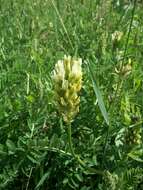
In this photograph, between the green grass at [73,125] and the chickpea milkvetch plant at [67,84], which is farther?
the green grass at [73,125]

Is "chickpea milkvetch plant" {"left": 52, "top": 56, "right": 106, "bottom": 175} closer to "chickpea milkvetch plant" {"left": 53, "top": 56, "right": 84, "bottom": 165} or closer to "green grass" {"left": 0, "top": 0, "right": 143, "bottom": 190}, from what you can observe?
"chickpea milkvetch plant" {"left": 53, "top": 56, "right": 84, "bottom": 165}

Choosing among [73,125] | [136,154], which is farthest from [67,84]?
[73,125]

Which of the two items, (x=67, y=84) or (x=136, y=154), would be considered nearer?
(x=67, y=84)

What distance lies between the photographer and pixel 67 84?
1.35 metres

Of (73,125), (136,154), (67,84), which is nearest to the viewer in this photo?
(67,84)

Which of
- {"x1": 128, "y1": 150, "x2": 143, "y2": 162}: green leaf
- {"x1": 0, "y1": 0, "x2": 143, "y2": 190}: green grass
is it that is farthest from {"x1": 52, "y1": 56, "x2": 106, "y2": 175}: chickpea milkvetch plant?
{"x1": 128, "y1": 150, "x2": 143, "y2": 162}: green leaf

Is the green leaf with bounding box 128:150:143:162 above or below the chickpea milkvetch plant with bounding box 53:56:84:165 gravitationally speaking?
below

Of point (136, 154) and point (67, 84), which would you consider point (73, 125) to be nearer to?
point (136, 154)

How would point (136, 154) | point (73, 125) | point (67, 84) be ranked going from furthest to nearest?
point (73, 125), point (136, 154), point (67, 84)

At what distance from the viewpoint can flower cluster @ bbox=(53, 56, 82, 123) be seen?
4.46 feet

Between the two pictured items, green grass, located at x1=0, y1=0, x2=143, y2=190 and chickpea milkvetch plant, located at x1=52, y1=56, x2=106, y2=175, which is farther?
green grass, located at x1=0, y1=0, x2=143, y2=190

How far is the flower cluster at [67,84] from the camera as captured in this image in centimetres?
136

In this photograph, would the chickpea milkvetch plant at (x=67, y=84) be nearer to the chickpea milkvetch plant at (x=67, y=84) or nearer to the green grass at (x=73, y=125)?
the chickpea milkvetch plant at (x=67, y=84)

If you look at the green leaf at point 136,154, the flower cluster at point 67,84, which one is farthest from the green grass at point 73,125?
the flower cluster at point 67,84
